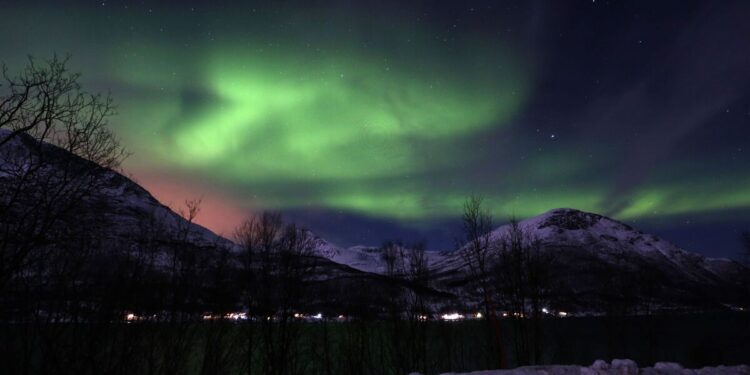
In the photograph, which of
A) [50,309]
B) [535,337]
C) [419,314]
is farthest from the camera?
[419,314]

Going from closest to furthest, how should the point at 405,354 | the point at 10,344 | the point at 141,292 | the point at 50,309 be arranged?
the point at 50,309 < the point at 10,344 < the point at 141,292 < the point at 405,354

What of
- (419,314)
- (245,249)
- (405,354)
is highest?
(245,249)

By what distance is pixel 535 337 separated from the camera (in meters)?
39.6

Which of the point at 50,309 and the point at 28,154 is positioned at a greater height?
the point at 28,154

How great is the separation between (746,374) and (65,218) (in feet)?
73.3

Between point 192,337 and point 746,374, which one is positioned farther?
point 192,337

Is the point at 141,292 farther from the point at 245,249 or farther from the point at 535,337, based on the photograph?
the point at 535,337

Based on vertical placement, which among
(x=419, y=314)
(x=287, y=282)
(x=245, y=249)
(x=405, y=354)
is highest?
(x=245, y=249)

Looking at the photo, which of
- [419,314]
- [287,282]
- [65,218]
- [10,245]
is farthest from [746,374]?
[419,314]

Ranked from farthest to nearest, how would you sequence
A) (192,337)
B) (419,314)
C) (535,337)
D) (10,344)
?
(419,314), (535,337), (192,337), (10,344)

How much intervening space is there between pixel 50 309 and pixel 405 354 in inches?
1385

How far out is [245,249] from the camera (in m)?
40.8

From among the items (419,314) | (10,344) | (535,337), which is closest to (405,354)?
(419,314)

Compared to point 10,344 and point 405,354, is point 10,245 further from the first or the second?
point 405,354
